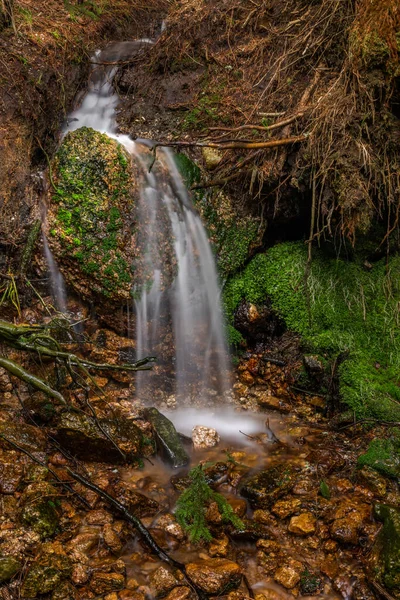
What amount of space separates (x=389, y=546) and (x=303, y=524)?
625 mm

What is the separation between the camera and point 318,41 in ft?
16.2

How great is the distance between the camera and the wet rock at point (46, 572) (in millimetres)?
2604

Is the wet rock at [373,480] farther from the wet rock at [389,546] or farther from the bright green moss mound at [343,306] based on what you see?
the bright green moss mound at [343,306]

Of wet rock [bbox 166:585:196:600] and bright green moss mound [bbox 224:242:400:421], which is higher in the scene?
bright green moss mound [bbox 224:242:400:421]

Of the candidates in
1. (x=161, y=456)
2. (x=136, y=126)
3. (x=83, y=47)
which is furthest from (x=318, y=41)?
(x=161, y=456)

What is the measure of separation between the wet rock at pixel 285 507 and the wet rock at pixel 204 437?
107 cm

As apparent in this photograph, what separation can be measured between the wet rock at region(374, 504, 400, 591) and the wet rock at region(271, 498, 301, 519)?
0.62 m

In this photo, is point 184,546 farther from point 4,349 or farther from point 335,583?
point 4,349

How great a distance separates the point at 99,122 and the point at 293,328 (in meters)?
3.98

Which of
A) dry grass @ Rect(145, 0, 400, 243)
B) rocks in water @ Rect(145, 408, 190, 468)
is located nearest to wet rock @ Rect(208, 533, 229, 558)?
rocks in water @ Rect(145, 408, 190, 468)

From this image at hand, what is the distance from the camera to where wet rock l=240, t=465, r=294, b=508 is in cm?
357

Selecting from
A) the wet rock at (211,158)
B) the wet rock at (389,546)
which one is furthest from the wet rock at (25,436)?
the wet rock at (211,158)

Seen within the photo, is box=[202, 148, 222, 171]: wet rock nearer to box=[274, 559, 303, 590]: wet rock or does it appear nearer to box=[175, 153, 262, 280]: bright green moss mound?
box=[175, 153, 262, 280]: bright green moss mound

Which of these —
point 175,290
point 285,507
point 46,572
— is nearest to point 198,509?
point 285,507
